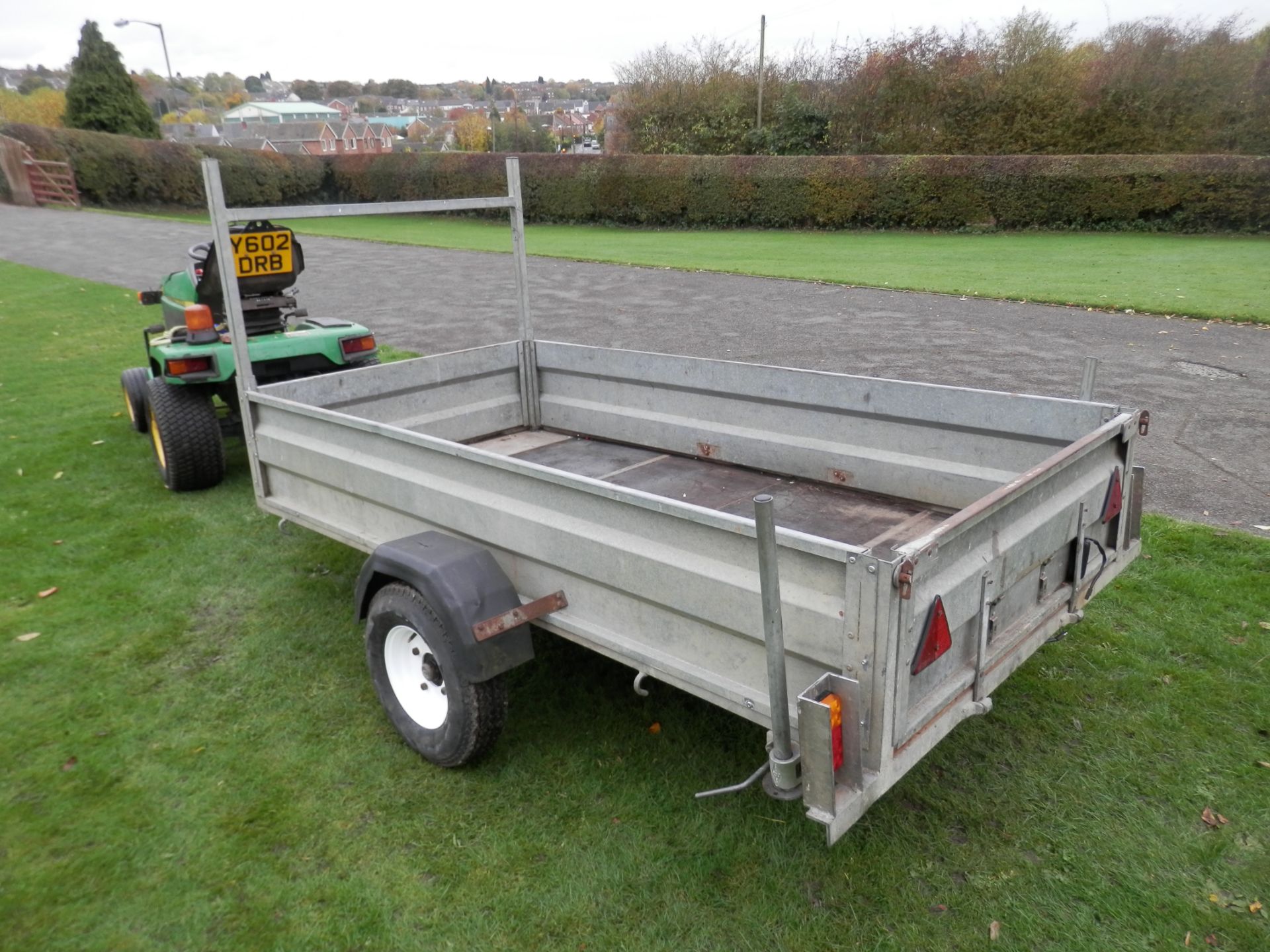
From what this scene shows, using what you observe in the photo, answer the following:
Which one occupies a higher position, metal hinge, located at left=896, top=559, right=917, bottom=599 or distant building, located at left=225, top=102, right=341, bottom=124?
distant building, located at left=225, top=102, right=341, bottom=124

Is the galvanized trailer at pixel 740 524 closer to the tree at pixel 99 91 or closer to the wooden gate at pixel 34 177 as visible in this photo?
the wooden gate at pixel 34 177

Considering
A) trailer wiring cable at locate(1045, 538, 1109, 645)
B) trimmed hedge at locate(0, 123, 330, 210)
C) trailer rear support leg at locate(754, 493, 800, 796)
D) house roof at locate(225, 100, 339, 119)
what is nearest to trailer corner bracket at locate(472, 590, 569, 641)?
trailer rear support leg at locate(754, 493, 800, 796)

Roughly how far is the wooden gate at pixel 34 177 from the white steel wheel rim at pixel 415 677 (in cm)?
3077

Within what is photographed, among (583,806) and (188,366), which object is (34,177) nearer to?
(188,366)

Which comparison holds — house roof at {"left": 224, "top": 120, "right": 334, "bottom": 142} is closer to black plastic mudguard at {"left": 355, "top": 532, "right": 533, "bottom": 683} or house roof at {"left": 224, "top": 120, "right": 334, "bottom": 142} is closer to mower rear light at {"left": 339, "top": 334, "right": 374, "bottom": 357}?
mower rear light at {"left": 339, "top": 334, "right": 374, "bottom": 357}

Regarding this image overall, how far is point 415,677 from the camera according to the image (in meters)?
3.25

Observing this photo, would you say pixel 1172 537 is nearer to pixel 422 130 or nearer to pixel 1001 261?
pixel 1001 261

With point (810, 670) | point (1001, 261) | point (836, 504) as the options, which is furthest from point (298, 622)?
point (1001, 261)

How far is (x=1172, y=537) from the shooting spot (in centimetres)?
463

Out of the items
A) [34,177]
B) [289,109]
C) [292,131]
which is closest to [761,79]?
[34,177]

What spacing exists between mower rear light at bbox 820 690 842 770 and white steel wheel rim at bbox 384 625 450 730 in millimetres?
1466

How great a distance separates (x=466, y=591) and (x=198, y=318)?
11.6 feet

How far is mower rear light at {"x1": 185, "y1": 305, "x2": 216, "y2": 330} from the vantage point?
5406mm

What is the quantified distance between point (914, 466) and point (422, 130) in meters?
82.2
